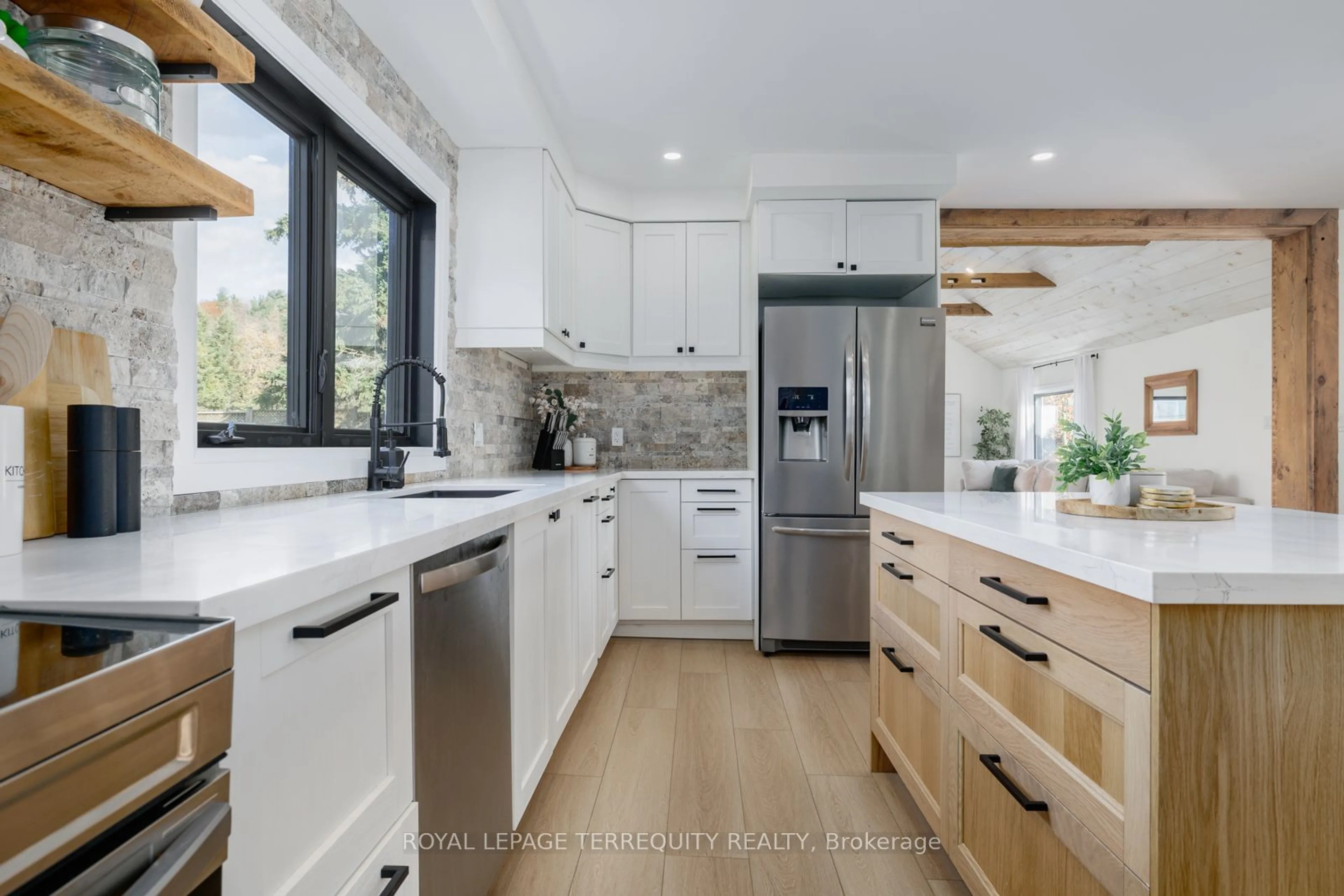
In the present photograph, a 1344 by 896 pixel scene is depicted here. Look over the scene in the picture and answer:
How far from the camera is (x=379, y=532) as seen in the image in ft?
3.58

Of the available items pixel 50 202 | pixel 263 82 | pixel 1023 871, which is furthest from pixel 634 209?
pixel 1023 871

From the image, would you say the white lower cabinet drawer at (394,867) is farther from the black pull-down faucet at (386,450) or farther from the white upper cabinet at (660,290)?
the white upper cabinet at (660,290)

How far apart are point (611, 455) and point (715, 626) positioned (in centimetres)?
122

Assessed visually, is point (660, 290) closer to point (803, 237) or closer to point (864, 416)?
point (803, 237)

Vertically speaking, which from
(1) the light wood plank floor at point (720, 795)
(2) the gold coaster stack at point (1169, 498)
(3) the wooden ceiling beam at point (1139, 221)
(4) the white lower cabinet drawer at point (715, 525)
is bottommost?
(1) the light wood plank floor at point (720, 795)

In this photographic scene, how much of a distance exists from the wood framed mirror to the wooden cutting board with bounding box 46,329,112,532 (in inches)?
314

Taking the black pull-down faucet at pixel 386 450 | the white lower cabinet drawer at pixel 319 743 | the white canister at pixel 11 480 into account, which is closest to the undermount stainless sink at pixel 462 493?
the black pull-down faucet at pixel 386 450

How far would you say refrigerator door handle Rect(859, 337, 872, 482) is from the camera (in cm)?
328

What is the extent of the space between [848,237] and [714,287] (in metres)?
0.79

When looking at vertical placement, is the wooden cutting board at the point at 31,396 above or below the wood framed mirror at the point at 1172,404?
below

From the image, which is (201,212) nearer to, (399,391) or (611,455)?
(399,391)

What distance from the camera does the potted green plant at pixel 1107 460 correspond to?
1.45 meters

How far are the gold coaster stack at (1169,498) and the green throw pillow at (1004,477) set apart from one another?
230 inches

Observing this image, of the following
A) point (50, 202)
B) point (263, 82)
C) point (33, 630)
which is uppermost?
point (263, 82)
